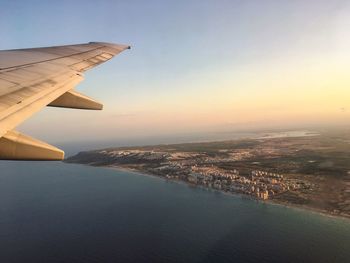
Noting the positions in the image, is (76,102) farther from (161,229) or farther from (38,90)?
(161,229)

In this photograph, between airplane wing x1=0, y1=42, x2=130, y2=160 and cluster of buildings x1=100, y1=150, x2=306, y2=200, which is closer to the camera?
airplane wing x1=0, y1=42, x2=130, y2=160

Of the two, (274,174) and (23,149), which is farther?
(274,174)

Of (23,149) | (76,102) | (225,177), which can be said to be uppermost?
(76,102)

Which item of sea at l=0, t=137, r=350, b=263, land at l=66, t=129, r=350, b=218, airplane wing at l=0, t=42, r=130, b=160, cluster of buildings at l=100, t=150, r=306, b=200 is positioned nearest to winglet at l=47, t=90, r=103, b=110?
airplane wing at l=0, t=42, r=130, b=160

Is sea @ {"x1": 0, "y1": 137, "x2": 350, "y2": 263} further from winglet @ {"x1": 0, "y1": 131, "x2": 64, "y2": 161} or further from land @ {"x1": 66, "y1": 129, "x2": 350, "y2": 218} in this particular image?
winglet @ {"x1": 0, "y1": 131, "x2": 64, "y2": 161}

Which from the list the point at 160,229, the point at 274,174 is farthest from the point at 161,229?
the point at 274,174

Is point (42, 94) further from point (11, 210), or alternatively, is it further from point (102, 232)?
point (11, 210)

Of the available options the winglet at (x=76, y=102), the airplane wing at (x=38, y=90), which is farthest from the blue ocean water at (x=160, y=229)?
the winglet at (x=76, y=102)
